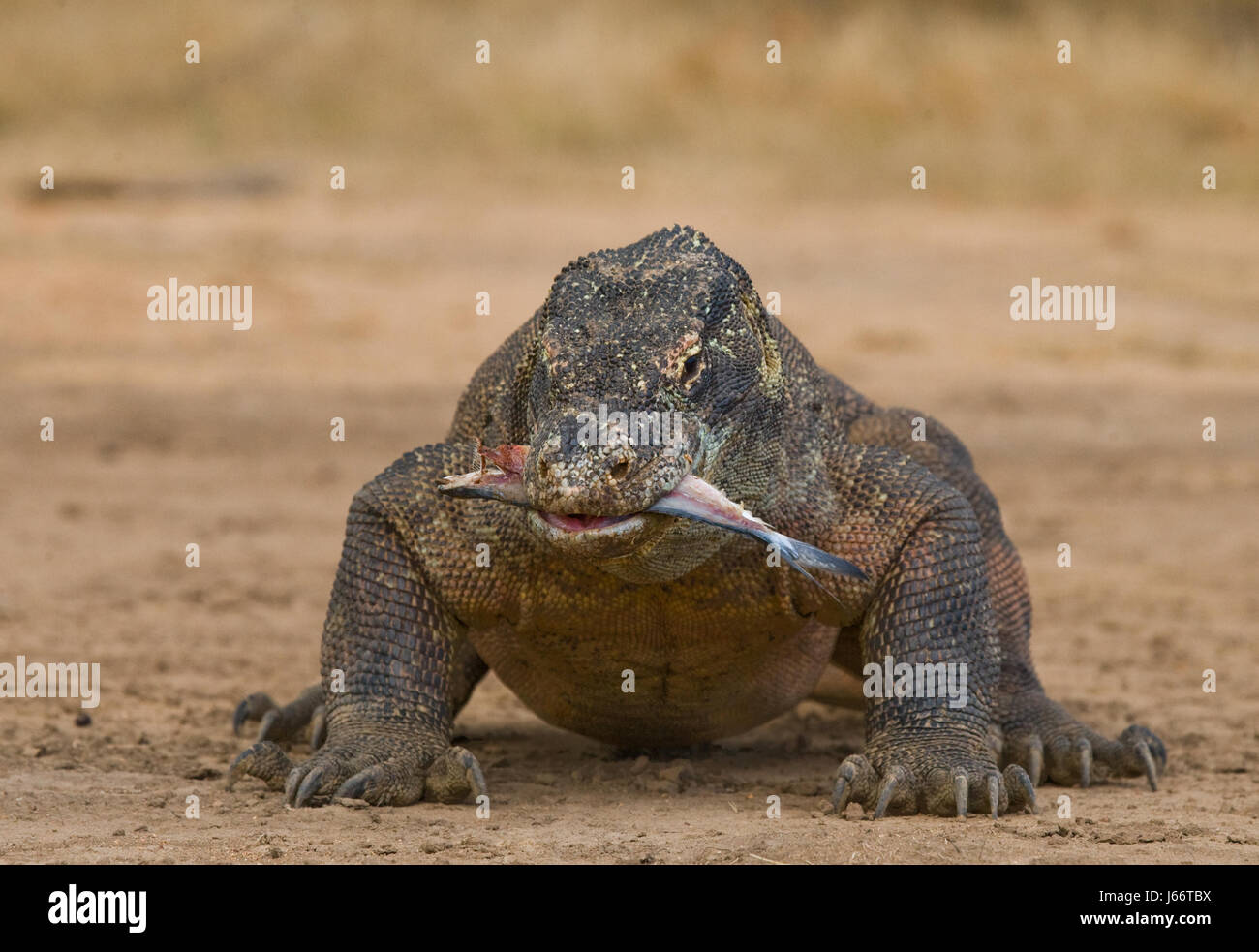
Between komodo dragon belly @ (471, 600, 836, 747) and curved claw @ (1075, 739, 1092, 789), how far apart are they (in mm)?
923

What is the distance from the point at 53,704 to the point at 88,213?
14.8 m

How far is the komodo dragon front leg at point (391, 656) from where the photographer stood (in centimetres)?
602

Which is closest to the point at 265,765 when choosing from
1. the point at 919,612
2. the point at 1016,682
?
the point at 919,612

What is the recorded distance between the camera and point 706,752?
722cm

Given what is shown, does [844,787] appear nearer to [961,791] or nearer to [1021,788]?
[961,791]

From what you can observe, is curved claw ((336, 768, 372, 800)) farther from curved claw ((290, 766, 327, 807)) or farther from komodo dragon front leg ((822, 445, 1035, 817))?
komodo dragon front leg ((822, 445, 1035, 817))

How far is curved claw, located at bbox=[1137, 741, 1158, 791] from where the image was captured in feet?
21.7

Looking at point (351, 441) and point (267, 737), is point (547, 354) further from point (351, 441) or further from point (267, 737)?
point (351, 441)

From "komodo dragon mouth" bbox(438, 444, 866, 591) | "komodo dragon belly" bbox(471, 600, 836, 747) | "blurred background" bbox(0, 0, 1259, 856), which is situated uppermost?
"blurred background" bbox(0, 0, 1259, 856)

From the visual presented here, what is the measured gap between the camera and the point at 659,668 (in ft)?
20.6

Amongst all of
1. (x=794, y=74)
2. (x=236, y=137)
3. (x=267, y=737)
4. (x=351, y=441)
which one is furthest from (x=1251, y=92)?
(x=267, y=737)

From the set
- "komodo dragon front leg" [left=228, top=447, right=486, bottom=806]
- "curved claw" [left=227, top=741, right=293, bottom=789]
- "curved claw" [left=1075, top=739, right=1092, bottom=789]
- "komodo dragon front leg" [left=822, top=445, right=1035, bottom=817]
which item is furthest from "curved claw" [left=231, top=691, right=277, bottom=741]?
"curved claw" [left=1075, top=739, right=1092, bottom=789]

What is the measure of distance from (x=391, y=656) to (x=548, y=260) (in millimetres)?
14359

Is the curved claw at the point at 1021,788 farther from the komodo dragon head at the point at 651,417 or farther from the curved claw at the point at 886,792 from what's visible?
the komodo dragon head at the point at 651,417
